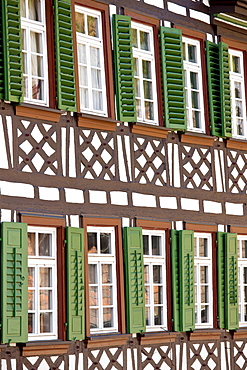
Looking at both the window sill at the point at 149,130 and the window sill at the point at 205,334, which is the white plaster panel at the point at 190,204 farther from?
the window sill at the point at 205,334

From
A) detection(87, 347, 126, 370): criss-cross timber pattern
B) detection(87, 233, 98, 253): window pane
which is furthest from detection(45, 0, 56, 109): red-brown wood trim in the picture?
detection(87, 347, 126, 370): criss-cross timber pattern

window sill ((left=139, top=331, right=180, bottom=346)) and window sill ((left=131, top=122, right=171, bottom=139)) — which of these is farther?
window sill ((left=131, top=122, right=171, bottom=139))

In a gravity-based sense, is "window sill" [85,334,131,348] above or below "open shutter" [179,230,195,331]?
below

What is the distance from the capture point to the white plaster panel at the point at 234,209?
20.3 m

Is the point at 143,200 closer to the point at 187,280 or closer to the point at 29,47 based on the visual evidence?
the point at 187,280

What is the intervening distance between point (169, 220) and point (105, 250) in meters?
1.62

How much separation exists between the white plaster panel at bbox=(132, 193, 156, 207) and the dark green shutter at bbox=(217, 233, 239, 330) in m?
1.88

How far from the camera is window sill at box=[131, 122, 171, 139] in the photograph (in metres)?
18.3

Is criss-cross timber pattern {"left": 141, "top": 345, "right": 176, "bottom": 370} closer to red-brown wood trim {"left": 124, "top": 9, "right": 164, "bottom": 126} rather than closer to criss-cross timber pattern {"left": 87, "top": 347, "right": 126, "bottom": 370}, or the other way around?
criss-cross timber pattern {"left": 87, "top": 347, "right": 126, "bottom": 370}

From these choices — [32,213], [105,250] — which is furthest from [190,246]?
[32,213]

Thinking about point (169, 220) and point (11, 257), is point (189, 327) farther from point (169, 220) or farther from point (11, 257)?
point (11, 257)

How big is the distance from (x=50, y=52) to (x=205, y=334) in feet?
18.5

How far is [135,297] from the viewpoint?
17.8 meters

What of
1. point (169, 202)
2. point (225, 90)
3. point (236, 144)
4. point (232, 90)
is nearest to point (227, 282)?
point (169, 202)
